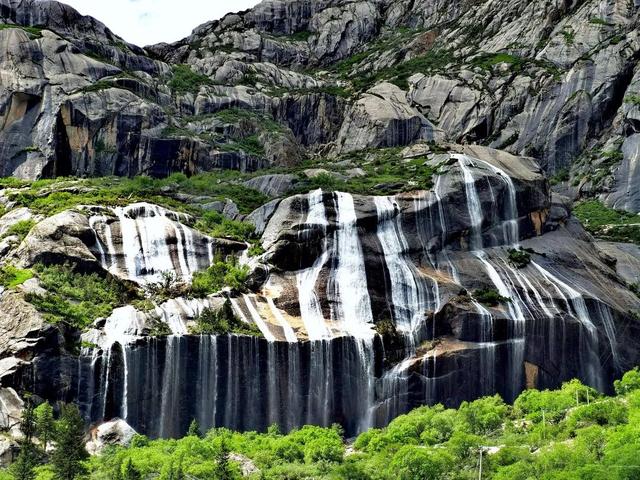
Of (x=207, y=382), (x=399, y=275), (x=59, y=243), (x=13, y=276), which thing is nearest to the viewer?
(x=207, y=382)

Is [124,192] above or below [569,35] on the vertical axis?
below

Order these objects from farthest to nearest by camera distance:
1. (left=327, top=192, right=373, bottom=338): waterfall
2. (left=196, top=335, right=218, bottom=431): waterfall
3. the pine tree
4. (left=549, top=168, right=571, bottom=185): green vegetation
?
(left=549, top=168, right=571, bottom=185): green vegetation < (left=327, top=192, right=373, bottom=338): waterfall < (left=196, top=335, right=218, bottom=431): waterfall < the pine tree

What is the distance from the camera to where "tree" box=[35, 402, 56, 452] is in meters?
47.4

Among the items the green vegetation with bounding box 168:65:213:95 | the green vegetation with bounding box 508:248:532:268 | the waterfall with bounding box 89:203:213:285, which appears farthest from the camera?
the green vegetation with bounding box 168:65:213:95

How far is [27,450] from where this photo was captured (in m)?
44.2

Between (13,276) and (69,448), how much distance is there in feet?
63.6

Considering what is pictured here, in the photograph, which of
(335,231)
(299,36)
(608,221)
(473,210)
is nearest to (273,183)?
(335,231)

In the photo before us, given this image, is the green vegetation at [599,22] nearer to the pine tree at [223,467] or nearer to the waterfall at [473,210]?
the waterfall at [473,210]

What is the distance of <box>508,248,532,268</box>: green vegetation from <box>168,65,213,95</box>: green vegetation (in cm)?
6754

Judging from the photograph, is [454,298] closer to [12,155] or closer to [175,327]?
[175,327]

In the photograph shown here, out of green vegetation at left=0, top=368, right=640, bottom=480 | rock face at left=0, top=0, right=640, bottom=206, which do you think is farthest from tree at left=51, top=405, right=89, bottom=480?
rock face at left=0, top=0, right=640, bottom=206

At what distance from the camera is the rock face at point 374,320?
5644 cm

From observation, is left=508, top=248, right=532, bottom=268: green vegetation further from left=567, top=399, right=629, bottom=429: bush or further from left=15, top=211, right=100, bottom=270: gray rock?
left=15, top=211, right=100, bottom=270: gray rock

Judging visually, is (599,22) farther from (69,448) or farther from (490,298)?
(69,448)
